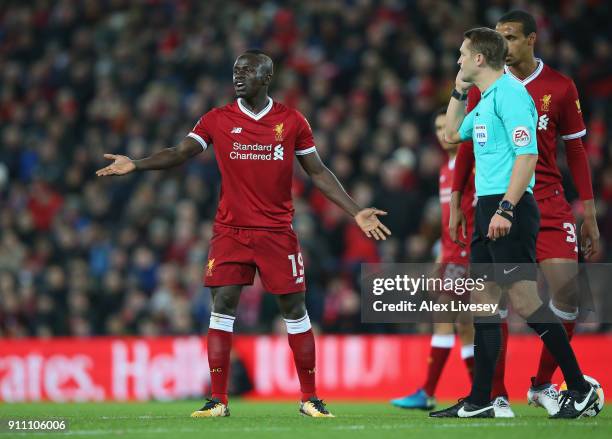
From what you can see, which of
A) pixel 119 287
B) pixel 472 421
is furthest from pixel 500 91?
pixel 119 287

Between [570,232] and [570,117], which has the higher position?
[570,117]

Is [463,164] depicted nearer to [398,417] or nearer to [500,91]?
[500,91]

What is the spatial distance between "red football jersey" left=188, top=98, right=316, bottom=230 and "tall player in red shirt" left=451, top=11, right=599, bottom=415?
1173 mm

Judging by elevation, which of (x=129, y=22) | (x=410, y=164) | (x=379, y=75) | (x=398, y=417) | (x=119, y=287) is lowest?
(x=398, y=417)

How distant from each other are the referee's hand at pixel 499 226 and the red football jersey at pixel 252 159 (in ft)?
5.60

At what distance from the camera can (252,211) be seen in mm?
7734

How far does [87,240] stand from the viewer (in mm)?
16781

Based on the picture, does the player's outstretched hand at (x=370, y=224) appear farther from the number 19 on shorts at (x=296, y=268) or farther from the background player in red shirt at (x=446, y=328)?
the background player in red shirt at (x=446, y=328)

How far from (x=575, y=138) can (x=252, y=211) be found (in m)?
2.27

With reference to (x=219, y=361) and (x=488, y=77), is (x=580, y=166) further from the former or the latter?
(x=219, y=361)

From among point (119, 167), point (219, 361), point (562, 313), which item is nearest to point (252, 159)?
point (119, 167)

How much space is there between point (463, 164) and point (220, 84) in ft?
35.8

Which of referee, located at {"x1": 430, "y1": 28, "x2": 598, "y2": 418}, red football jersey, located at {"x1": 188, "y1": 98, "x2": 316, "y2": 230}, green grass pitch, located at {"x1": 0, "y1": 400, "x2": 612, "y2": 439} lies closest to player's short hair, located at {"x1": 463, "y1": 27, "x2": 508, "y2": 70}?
referee, located at {"x1": 430, "y1": 28, "x2": 598, "y2": 418}

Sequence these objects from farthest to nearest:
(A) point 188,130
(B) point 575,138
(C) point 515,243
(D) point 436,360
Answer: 1. (A) point 188,130
2. (D) point 436,360
3. (B) point 575,138
4. (C) point 515,243
